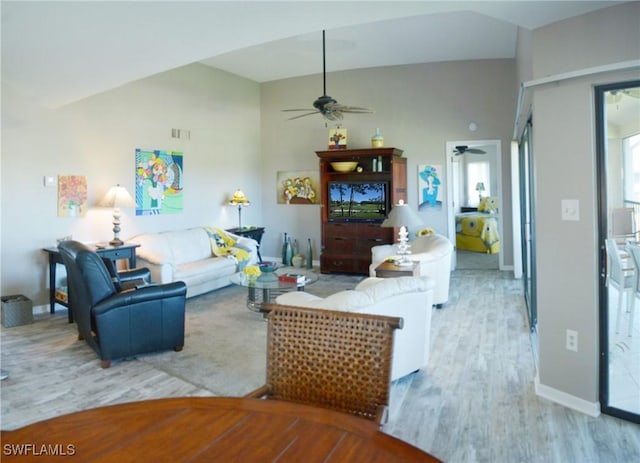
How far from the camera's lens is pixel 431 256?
16.4 feet

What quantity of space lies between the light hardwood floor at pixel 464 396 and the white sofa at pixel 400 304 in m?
0.19

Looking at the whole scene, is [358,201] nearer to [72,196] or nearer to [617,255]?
[72,196]

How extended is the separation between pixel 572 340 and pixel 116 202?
16.8 feet

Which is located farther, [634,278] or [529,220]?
[529,220]

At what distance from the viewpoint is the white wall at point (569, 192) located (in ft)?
8.72

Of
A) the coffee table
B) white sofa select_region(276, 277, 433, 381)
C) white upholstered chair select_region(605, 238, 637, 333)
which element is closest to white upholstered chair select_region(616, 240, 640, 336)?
white upholstered chair select_region(605, 238, 637, 333)

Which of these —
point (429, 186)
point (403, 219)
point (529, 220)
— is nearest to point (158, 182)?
point (403, 219)

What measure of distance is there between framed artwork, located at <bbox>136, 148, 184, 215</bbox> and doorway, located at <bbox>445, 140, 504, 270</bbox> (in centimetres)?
452

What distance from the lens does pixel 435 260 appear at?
5.05 metres

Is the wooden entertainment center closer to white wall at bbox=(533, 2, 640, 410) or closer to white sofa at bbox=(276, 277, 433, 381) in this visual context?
white sofa at bbox=(276, 277, 433, 381)

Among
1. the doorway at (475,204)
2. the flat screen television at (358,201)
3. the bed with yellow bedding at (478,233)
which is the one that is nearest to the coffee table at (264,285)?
the flat screen television at (358,201)

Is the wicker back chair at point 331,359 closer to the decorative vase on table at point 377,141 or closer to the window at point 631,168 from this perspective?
the window at point 631,168

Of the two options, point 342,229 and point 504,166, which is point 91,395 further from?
point 504,166

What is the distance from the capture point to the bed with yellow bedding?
9.25m
